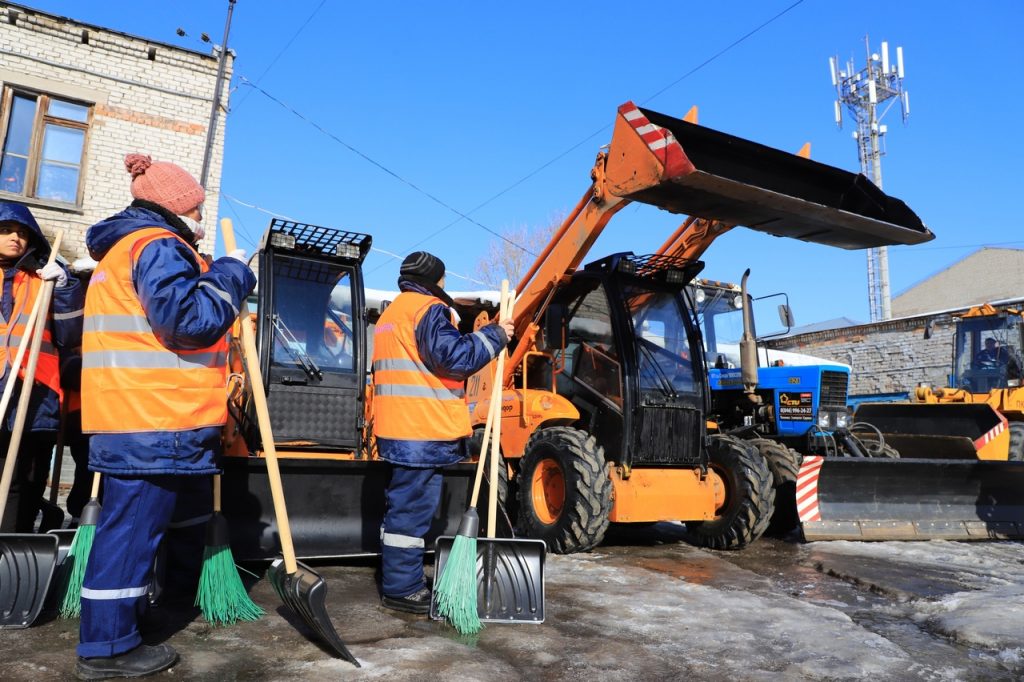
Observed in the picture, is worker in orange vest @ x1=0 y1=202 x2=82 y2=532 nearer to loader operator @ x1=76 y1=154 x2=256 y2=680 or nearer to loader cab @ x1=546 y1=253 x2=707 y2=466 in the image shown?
loader operator @ x1=76 y1=154 x2=256 y2=680

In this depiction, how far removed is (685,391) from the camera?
6043mm

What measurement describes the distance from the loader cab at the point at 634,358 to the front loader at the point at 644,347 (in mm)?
11

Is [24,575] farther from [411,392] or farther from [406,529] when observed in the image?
[411,392]

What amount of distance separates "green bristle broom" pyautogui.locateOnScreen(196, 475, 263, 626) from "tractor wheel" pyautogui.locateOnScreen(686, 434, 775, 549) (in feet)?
12.9

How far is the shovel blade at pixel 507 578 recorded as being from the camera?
11.9 ft

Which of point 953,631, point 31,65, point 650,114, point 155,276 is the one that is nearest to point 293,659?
point 155,276

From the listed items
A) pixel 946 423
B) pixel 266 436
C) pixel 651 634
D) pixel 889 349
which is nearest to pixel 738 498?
pixel 651 634

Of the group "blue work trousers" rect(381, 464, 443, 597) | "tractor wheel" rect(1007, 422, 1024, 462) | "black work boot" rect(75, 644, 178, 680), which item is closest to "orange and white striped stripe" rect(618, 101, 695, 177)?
"blue work trousers" rect(381, 464, 443, 597)

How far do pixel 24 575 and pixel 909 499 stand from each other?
7.17 metres

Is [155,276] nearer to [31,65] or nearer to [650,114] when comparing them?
[650,114]

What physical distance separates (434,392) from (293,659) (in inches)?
55.8

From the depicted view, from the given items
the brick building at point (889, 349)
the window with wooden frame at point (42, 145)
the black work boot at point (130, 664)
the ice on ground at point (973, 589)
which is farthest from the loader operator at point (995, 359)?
the window with wooden frame at point (42, 145)

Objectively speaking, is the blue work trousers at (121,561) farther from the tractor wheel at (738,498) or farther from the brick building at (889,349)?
the brick building at (889,349)

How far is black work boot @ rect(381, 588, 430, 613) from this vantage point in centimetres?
372
